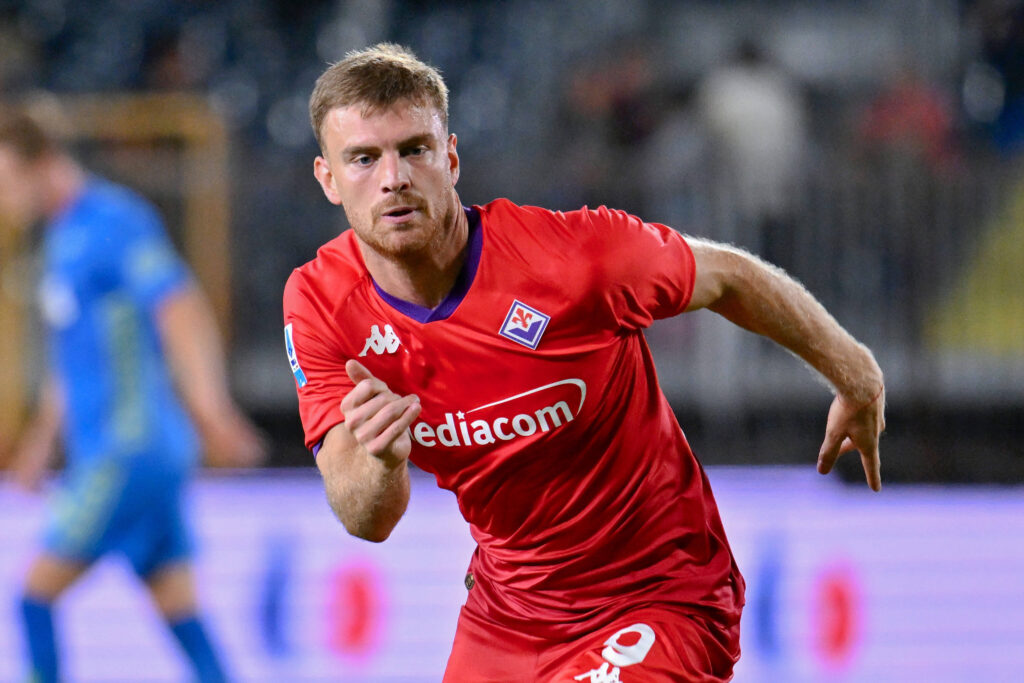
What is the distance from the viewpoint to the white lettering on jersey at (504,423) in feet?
10.2

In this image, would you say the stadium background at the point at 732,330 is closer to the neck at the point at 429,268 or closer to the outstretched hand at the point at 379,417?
the neck at the point at 429,268

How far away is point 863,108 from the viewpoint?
911cm

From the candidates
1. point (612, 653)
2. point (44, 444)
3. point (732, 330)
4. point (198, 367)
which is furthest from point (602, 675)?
point (732, 330)

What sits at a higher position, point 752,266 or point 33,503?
point 752,266

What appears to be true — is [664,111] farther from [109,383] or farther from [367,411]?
[367,411]

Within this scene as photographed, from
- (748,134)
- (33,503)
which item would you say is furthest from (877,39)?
(33,503)

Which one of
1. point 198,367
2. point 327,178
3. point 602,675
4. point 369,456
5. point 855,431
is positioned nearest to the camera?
point 369,456

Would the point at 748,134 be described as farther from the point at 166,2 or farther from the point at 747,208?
the point at 166,2

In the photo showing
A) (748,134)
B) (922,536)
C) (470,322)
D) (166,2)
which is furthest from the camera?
(166,2)

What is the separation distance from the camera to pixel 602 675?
10.0 ft

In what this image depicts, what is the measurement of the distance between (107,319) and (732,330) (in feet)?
11.4

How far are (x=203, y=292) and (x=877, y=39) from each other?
5083 mm

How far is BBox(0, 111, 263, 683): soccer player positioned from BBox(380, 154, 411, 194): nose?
273cm

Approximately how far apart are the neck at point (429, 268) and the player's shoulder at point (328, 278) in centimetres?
5
